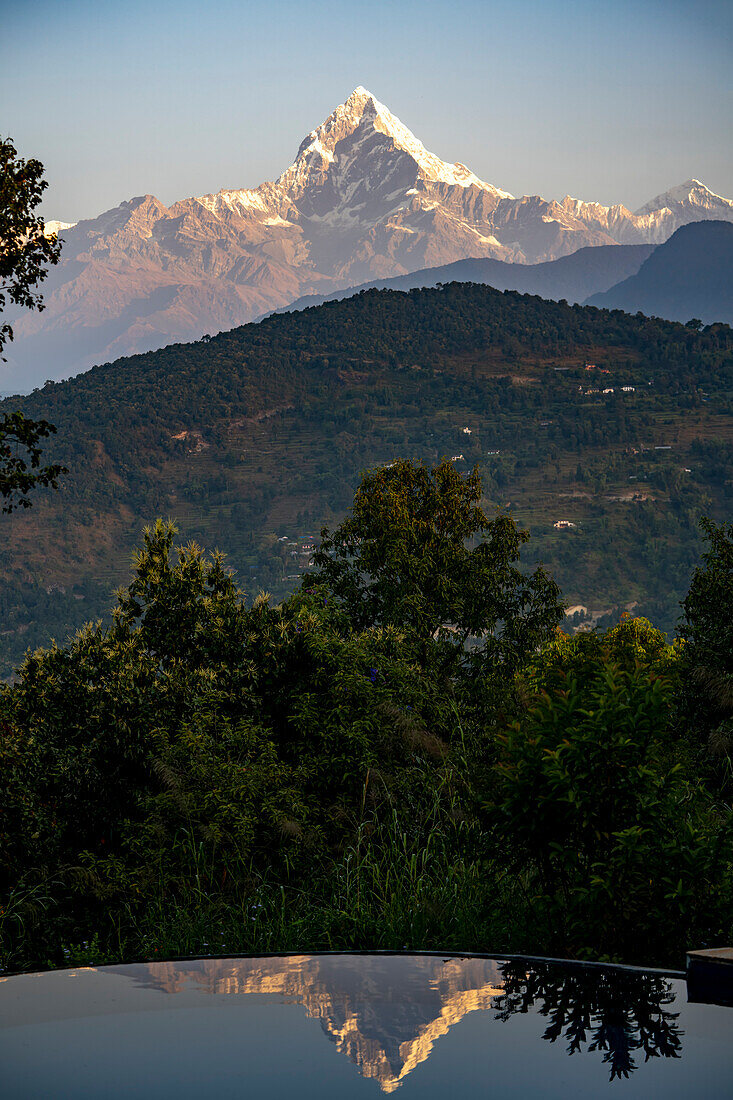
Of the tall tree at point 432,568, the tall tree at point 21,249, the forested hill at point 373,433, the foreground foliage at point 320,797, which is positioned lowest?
the foreground foliage at point 320,797

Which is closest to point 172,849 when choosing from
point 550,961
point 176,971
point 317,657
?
point 317,657

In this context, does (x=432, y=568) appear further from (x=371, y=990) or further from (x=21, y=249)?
(x=371, y=990)

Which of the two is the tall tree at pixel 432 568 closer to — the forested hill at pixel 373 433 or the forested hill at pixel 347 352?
the forested hill at pixel 373 433

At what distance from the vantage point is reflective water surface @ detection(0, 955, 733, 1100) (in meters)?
→ 1.95

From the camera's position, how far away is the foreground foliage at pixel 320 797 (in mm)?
3357

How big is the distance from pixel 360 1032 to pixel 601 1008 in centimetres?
57

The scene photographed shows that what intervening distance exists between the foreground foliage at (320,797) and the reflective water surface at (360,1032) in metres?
0.90

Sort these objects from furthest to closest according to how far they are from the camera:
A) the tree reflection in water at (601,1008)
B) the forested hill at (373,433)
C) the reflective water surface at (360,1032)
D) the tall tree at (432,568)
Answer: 1. the forested hill at (373,433)
2. the tall tree at (432,568)
3. the tree reflection in water at (601,1008)
4. the reflective water surface at (360,1032)

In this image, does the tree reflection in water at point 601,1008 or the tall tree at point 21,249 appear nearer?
the tree reflection in water at point 601,1008

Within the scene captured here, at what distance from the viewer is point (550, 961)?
103 inches

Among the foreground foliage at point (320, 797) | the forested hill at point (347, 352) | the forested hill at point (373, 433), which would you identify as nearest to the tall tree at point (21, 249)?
the foreground foliage at point (320, 797)

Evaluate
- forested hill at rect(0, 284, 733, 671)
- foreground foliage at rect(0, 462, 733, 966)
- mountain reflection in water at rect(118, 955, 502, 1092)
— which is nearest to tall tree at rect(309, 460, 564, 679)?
foreground foliage at rect(0, 462, 733, 966)

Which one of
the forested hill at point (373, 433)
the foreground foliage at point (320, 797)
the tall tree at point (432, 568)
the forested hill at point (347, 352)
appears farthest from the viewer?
the forested hill at point (347, 352)

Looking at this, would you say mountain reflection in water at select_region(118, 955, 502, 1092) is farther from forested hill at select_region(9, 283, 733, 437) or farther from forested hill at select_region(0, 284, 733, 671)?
forested hill at select_region(9, 283, 733, 437)
